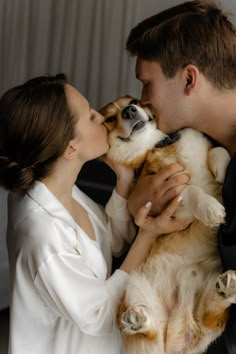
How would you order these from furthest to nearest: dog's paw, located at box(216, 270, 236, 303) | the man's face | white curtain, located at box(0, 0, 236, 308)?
white curtain, located at box(0, 0, 236, 308) → the man's face → dog's paw, located at box(216, 270, 236, 303)

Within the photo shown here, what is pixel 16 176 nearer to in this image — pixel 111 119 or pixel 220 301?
pixel 111 119

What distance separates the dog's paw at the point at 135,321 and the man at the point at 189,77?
308 millimetres

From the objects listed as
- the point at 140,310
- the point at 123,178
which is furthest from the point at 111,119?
the point at 140,310

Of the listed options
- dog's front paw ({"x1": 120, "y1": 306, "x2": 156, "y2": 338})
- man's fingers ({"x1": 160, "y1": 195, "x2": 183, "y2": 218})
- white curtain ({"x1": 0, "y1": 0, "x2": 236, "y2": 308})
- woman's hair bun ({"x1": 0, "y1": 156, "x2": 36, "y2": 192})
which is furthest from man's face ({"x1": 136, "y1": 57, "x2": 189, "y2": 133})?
white curtain ({"x1": 0, "y1": 0, "x2": 236, "y2": 308})

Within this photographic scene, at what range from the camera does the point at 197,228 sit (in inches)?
57.9

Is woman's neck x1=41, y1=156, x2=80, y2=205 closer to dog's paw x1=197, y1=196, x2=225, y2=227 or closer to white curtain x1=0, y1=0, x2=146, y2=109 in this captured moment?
dog's paw x1=197, y1=196, x2=225, y2=227

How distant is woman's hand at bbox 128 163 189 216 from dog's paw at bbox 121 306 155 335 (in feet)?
0.99

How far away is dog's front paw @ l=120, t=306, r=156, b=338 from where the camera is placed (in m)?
1.34

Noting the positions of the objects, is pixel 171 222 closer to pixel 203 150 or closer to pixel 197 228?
pixel 197 228

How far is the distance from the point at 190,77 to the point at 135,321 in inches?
27.8

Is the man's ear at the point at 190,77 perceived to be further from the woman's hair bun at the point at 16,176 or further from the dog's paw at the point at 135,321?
the dog's paw at the point at 135,321

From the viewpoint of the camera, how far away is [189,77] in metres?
1.48

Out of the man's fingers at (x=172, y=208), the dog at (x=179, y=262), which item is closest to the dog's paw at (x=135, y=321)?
the dog at (x=179, y=262)

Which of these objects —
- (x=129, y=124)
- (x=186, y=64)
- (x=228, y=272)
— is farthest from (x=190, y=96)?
(x=228, y=272)
